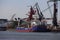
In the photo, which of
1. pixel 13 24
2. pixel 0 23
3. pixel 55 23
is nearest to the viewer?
pixel 55 23

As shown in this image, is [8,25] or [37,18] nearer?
[8,25]

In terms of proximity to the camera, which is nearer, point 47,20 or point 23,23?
point 47,20

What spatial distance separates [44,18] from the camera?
38594mm

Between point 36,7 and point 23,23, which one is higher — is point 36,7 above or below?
above

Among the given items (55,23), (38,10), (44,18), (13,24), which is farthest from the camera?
(38,10)

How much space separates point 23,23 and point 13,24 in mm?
4129

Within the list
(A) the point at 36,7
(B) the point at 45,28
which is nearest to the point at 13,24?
(B) the point at 45,28

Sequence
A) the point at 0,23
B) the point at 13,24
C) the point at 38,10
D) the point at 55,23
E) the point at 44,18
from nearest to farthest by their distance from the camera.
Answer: the point at 55,23 < the point at 0,23 < the point at 13,24 < the point at 44,18 < the point at 38,10

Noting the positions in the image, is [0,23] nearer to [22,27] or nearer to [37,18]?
[22,27]

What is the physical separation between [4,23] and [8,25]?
82cm

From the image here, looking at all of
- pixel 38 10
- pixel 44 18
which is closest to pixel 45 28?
pixel 44 18

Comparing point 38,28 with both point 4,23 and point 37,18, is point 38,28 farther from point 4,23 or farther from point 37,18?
point 37,18

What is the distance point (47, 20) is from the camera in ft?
118

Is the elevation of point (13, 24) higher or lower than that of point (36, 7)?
lower
